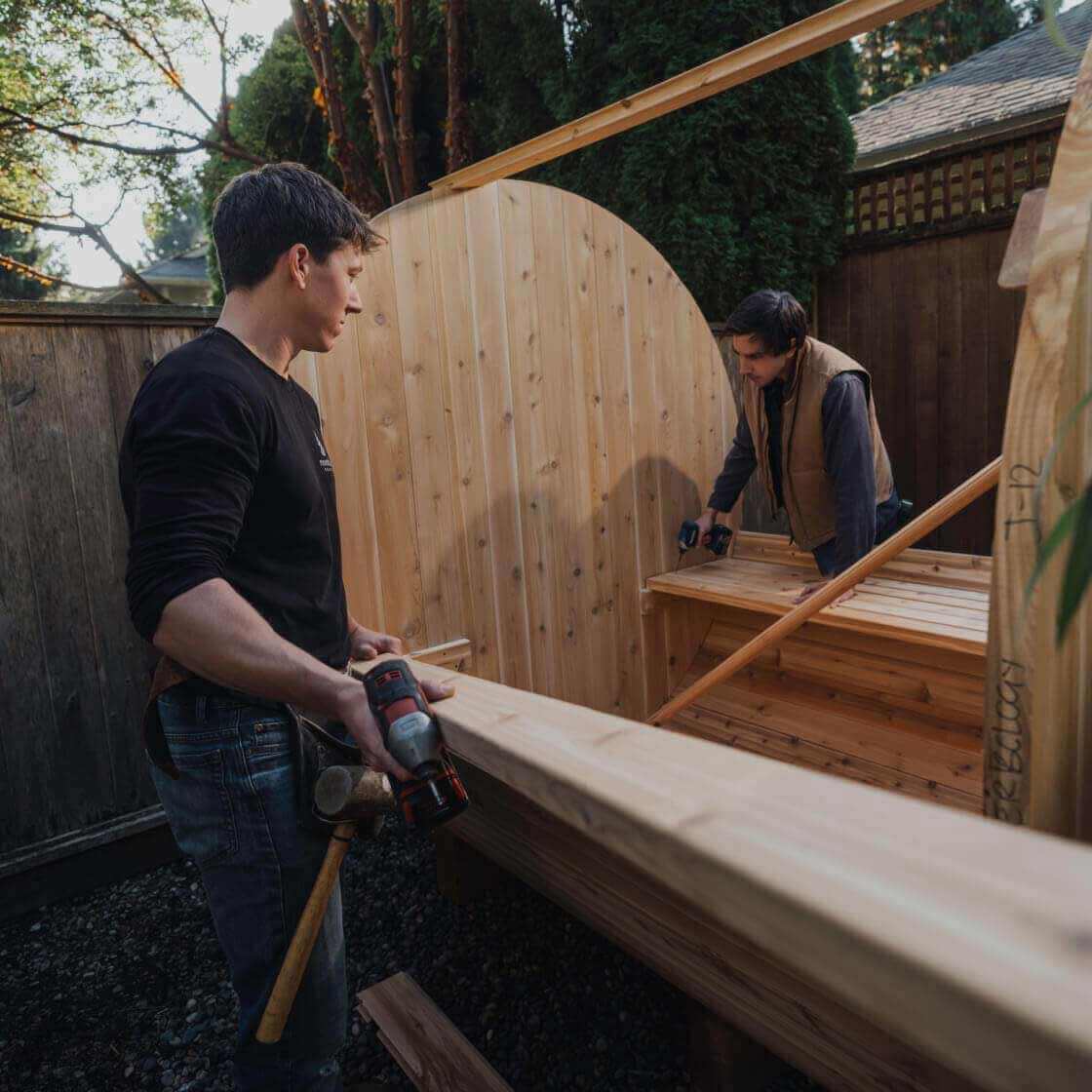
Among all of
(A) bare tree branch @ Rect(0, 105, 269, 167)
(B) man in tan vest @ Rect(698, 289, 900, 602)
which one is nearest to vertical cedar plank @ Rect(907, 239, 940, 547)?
(B) man in tan vest @ Rect(698, 289, 900, 602)

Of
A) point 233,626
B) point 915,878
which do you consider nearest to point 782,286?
point 233,626

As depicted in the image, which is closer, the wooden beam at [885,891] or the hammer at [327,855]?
the wooden beam at [885,891]

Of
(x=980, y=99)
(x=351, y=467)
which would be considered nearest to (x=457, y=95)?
(x=980, y=99)

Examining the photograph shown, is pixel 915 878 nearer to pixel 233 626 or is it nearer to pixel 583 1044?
pixel 233 626

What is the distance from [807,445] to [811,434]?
0.16 feet

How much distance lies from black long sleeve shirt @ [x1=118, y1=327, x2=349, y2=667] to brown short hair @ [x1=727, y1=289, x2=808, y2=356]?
6.98 feet

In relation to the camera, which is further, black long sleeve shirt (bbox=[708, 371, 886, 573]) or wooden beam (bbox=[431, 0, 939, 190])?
black long sleeve shirt (bbox=[708, 371, 886, 573])

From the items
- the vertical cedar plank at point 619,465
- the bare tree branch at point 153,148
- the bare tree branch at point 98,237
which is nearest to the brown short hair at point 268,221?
the vertical cedar plank at point 619,465

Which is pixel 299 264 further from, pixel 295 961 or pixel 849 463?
pixel 849 463

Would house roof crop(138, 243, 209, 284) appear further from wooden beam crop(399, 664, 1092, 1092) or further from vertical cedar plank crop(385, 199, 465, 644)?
wooden beam crop(399, 664, 1092, 1092)

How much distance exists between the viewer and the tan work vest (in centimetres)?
340

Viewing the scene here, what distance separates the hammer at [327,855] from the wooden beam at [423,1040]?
2.37ft

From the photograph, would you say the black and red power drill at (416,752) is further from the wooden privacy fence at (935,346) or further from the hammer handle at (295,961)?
the wooden privacy fence at (935,346)

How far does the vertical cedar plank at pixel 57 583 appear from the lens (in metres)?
2.98
